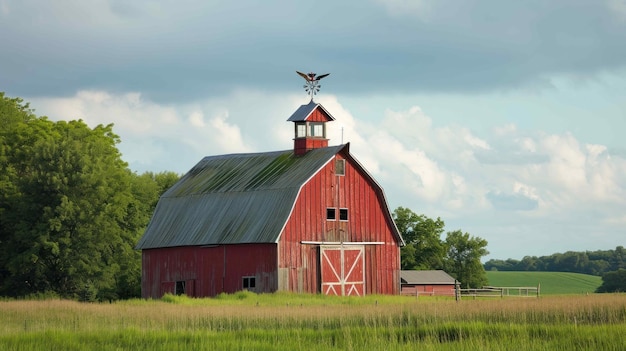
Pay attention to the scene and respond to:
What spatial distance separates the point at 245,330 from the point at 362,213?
75.3ft

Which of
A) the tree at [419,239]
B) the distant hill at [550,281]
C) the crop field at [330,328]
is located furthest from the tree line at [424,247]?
the crop field at [330,328]

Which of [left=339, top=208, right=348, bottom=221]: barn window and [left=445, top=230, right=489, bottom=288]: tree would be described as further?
[left=445, top=230, right=489, bottom=288]: tree

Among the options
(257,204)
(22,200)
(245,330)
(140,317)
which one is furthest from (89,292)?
(245,330)

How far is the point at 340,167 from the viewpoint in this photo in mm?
50688

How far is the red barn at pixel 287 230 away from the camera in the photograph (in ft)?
161

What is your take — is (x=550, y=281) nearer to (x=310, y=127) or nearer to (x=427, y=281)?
(x=427, y=281)

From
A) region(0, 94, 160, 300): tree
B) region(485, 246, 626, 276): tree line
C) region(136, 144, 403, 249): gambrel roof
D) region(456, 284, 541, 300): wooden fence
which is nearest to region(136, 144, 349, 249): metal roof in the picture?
region(136, 144, 403, 249): gambrel roof

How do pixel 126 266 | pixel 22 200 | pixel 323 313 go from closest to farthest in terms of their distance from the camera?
pixel 323 313 → pixel 22 200 → pixel 126 266

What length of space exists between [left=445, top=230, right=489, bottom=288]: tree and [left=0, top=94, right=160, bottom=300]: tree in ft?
106

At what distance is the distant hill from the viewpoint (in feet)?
336

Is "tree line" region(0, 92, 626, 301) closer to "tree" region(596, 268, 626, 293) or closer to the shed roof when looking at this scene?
the shed roof

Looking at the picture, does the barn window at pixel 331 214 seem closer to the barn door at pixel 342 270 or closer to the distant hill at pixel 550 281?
the barn door at pixel 342 270

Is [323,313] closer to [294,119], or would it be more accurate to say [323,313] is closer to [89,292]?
[294,119]

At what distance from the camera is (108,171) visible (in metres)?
61.5
